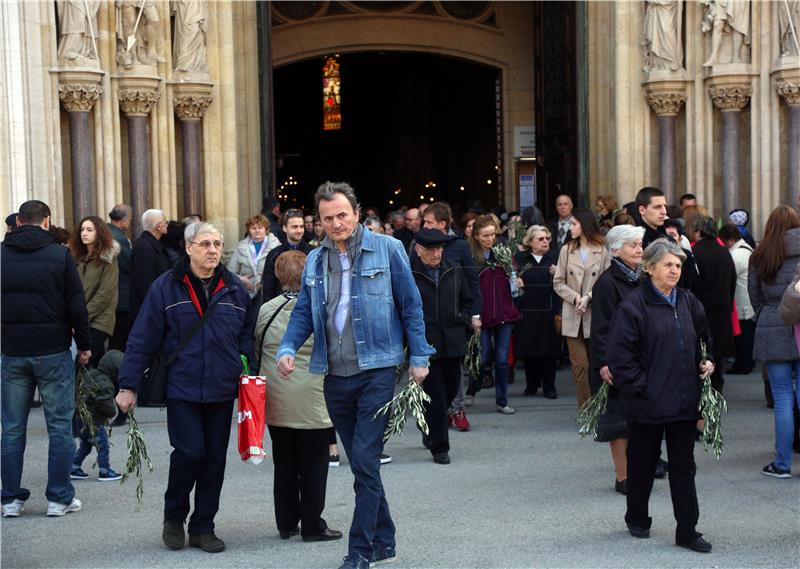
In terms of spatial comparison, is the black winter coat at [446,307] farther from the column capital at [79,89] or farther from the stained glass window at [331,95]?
the stained glass window at [331,95]

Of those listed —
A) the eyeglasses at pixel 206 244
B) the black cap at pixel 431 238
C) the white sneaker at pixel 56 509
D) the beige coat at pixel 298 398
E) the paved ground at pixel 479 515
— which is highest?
the eyeglasses at pixel 206 244

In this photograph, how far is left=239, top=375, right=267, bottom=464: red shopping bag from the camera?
271 inches

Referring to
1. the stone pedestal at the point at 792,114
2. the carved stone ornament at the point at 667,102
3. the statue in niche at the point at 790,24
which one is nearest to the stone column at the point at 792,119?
the stone pedestal at the point at 792,114

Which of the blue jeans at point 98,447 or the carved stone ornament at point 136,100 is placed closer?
the blue jeans at point 98,447

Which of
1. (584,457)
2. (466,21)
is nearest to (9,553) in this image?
(584,457)

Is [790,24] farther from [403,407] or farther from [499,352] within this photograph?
[403,407]

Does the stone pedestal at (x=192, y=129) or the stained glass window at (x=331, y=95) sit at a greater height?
the stained glass window at (x=331, y=95)

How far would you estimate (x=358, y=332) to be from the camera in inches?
256

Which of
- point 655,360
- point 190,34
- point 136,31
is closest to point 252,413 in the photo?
point 655,360

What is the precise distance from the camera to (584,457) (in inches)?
370

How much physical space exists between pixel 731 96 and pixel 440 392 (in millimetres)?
7218

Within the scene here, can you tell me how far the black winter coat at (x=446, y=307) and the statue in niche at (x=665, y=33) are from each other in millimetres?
6631

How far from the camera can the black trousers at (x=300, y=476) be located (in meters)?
7.07

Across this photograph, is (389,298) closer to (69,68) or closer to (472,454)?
(472,454)
